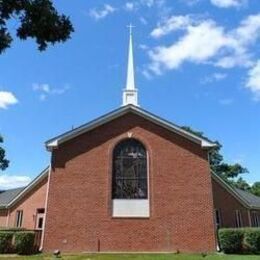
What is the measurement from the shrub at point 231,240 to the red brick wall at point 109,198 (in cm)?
76

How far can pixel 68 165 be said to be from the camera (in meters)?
26.0

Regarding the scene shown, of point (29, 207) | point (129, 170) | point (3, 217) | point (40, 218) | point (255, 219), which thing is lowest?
point (40, 218)

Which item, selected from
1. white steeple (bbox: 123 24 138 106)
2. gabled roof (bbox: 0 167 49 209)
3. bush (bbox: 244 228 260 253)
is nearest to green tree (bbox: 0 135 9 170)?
gabled roof (bbox: 0 167 49 209)

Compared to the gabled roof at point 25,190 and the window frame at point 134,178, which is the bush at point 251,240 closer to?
the window frame at point 134,178

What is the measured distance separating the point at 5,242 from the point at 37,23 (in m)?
16.6

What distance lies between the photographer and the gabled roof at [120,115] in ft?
85.8

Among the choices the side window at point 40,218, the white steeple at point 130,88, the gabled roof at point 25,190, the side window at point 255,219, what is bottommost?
the side window at point 40,218

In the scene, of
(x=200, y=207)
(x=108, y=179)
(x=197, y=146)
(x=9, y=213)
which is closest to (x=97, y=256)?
(x=108, y=179)

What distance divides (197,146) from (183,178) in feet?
7.20

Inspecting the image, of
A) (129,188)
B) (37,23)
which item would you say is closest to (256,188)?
(129,188)

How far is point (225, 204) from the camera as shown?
3244cm

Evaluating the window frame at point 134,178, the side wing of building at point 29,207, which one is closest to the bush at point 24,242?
the window frame at point 134,178

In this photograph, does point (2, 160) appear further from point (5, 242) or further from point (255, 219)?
point (255, 219)

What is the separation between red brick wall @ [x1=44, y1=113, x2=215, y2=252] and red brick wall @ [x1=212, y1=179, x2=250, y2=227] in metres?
5.89
